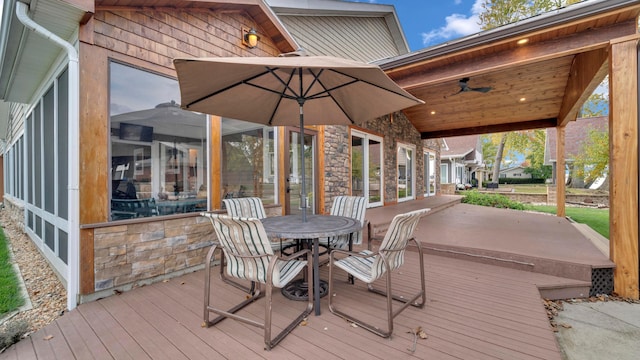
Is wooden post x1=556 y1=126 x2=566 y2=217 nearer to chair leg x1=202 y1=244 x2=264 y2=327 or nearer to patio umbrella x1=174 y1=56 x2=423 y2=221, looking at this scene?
patio umbrella x1=174 y1=56 x2=423 y2=221

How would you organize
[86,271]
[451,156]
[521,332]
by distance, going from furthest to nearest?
[451,156]
[86,271]
[521,332]

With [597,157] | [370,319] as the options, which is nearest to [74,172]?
[370,319]

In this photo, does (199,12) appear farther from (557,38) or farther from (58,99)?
(557,38)

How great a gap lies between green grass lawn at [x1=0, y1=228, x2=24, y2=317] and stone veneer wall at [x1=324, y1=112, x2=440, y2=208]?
4573 mm

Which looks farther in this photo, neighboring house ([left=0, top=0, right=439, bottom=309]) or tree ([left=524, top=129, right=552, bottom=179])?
tree ([left=524, top=129, right=552, bottom=179])

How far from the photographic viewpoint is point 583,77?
4.60 meters

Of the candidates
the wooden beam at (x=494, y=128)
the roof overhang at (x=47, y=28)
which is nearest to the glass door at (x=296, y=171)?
the roof overhang at (x=47, y=28)

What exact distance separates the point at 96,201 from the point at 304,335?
251 cm

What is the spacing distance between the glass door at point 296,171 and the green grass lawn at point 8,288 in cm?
351

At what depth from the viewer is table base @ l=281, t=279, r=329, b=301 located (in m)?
2.79

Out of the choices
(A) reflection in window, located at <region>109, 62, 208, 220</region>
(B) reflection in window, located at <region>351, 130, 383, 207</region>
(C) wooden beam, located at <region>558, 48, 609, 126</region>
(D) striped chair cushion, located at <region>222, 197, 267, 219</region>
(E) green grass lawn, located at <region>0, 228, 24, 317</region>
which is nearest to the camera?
(E) green grass lawn, located at <region>0, 228, 24, 317</region>

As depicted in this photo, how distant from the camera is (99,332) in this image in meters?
2.25

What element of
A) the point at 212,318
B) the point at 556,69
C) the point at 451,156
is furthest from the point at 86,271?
the point at 451,156

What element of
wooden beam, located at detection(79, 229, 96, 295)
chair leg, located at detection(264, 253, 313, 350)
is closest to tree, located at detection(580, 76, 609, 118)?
chair leg, located at detection(264, 253, 313, 350)
